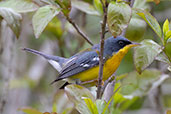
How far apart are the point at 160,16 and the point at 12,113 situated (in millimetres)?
3525

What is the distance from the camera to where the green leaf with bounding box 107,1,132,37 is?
6.50ft

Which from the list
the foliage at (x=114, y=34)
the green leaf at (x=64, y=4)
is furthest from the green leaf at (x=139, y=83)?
the green leaf at (x=64, y=4)

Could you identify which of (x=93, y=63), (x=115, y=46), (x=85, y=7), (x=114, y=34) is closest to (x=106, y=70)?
(x=93, y=63)

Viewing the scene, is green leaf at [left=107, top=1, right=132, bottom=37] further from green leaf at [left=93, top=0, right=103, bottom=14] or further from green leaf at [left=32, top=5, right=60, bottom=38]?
green leaf at [left=93, top=0, right=103, bottom=14]

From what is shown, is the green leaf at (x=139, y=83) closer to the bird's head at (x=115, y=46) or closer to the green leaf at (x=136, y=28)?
the green leaf at (x=136, y=28)

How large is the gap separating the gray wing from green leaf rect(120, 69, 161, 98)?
0.85m

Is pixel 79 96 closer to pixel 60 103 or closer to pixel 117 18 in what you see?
pixel 117 18

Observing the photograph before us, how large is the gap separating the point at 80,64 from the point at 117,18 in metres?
2.32

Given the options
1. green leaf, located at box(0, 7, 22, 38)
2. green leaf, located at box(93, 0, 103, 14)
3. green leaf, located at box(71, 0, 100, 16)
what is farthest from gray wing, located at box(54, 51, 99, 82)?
green leaf, located at box(0, 7, 22, 38)

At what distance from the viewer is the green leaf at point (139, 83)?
125 inches

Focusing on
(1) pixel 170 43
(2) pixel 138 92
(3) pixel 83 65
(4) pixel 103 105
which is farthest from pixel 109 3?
(3) pixel 83 65

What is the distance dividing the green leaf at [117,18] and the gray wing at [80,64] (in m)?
2.05

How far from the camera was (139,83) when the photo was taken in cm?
327

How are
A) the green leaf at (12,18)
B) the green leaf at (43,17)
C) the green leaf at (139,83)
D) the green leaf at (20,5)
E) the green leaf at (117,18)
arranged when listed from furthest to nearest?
1. the green leaf at (139,83)
2. the green leaf at (20,5)
3. the green leaf at (12,18)
4. the green leaf at (43,17)
5. the green leaf at (117,18)
